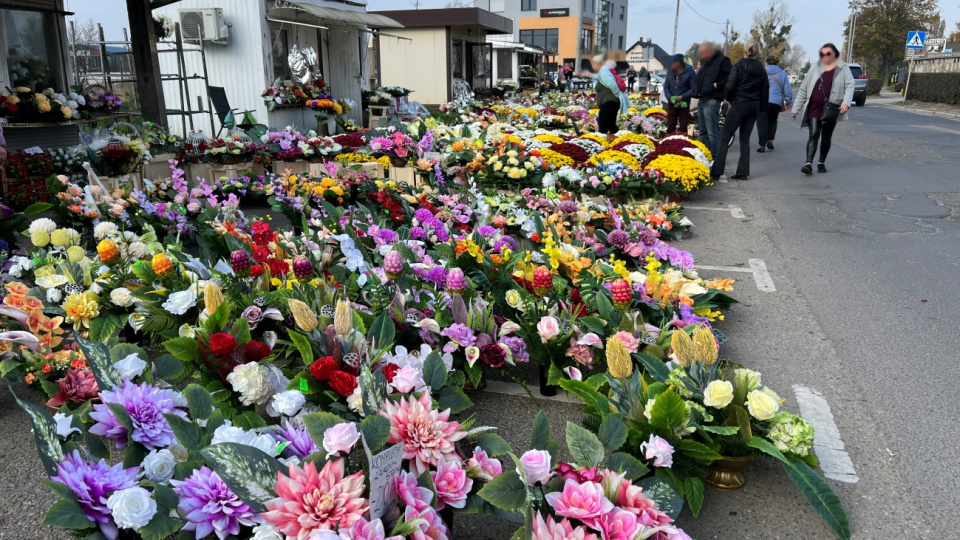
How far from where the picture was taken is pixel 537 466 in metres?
1.84

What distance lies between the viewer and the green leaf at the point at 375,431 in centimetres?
172

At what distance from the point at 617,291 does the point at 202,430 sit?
1764 mm

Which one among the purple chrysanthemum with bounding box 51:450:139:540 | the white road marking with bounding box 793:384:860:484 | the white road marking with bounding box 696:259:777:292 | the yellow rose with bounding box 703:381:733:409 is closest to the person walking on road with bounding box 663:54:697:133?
the white road marking with bounding box 696:259:777:292

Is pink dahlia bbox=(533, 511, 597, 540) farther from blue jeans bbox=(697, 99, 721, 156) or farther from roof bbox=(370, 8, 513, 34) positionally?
roof bbox=(370, 8, 513, 34)

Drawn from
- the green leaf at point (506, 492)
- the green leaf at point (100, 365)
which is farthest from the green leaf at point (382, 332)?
the green leaf at point (506, 492)

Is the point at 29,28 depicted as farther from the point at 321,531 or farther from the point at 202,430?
the point at 321,531

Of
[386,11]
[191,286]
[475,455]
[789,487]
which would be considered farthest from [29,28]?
[386,11]

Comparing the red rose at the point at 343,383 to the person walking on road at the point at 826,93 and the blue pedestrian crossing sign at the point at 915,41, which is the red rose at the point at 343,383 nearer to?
the person walking on road at the point at 826,93

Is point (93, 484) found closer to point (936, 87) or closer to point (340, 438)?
point (340, 438)

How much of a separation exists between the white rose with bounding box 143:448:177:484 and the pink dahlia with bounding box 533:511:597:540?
98cm

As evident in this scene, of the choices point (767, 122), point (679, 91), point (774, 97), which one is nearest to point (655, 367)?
point (679, 91)

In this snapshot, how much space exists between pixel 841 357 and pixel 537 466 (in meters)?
2.39

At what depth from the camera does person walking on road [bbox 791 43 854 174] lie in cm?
890

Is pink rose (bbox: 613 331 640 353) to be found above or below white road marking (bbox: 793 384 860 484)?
above
